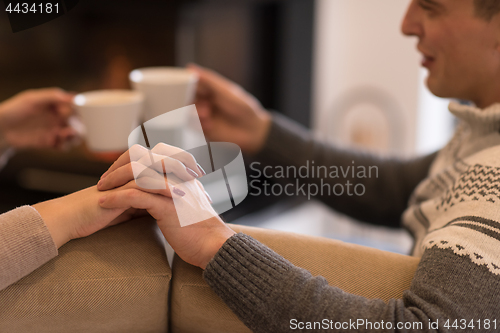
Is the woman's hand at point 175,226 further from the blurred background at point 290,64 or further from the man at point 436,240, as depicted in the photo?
the blurred background at point 290,64

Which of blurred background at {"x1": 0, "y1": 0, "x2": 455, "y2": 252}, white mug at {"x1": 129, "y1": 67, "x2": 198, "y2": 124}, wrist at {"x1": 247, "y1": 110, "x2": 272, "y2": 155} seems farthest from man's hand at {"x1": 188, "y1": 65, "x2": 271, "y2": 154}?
blurred background at {"x1": 0, "y1": 0, "x2": 455, "y2": 252}

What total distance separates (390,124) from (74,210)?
186 centimetres

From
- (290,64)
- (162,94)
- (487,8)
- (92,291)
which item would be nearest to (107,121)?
(162,94)

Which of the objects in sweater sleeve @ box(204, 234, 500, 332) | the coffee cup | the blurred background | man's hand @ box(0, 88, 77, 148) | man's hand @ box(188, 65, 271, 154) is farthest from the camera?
the blurred background

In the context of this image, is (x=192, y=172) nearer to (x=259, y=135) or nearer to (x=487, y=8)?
(x=487, y=8)

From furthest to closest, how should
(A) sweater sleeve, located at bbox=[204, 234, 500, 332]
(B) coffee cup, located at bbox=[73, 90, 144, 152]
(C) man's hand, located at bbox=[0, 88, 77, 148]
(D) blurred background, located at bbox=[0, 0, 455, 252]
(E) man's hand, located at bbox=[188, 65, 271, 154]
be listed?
(D) blurred background, located at bbox=[0, 0, 455, 252] < (E) man's hand, located at bbox=[188, 65, 271, 154] < (C) man's hand, located at bbox=[0, 88, 77, 148] < (B) coffee cup, located at bbox=[73, 90, 144, 152] < (A) sweater sleeve, located at bbox=[204, 234, 500, 332]

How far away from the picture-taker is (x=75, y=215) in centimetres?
49

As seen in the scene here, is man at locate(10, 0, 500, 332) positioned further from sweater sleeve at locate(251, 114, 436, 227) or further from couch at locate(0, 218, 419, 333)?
sweater sleeve at locate(251, 114, 436, 227)

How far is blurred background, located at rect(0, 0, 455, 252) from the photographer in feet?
4.89

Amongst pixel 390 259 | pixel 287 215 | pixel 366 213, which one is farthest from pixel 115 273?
pixel 287 215

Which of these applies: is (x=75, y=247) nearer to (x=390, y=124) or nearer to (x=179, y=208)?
(x=179, y=208)

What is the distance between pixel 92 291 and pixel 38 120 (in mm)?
539

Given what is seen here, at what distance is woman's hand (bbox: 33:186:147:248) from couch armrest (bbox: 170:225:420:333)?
103 millimetres

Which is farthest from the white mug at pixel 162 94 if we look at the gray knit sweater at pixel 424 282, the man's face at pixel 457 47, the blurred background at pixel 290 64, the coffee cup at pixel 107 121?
the blurred background at pixel 290 64
